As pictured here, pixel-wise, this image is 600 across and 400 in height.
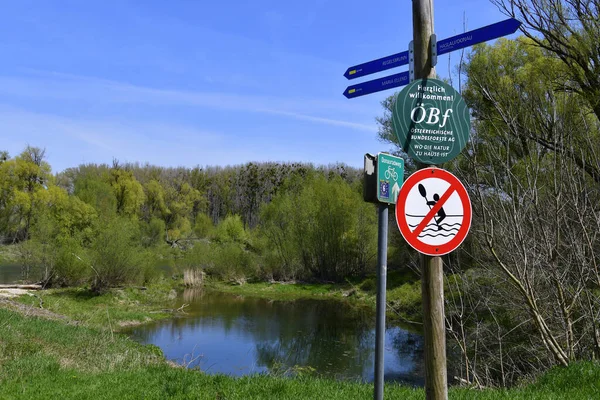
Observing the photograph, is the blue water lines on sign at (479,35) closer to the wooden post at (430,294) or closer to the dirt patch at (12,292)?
the wooden post at (430,294)

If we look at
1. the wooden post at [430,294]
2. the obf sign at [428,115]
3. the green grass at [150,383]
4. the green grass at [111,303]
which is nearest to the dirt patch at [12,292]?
the green grass at [111,303]

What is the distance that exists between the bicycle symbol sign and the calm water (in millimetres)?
8059

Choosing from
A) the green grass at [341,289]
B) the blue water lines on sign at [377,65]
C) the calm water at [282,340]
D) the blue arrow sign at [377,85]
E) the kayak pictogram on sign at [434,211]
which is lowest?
the calm water at [282,340]

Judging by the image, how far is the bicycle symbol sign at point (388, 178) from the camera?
2.82 m

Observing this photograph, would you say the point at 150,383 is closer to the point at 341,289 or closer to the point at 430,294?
the point at 430,294

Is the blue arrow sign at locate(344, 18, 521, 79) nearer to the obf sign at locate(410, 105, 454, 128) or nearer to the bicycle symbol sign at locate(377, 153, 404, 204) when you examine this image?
the obf sign at locate(410, 105, 454, 128)

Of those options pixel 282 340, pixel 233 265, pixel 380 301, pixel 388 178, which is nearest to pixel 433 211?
pixel 388 178

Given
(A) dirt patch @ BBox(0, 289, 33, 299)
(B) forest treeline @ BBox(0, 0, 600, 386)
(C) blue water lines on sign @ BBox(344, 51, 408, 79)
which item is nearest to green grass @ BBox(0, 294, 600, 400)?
(B) forest treeline @ BBox(0, 0, 600, 386)

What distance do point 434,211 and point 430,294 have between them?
0.65 meters

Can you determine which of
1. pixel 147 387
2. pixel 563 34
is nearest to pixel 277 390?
pixel 147 387

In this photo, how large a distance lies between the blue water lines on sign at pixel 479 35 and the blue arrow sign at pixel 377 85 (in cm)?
29

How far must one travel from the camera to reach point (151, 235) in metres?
51.4

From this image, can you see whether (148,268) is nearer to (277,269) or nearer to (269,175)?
(277,269)

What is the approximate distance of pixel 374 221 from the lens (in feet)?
112
